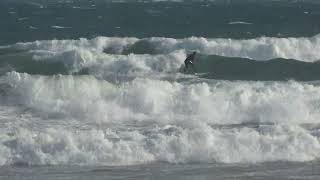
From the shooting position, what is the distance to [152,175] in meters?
20.2

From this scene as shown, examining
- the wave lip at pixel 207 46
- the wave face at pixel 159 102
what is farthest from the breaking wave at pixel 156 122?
the wave lip at pixel 207 46

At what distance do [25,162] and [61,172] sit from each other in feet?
4.56

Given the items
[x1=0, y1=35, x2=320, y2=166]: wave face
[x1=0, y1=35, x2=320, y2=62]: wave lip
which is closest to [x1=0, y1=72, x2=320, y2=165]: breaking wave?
[x1=0, y1=35, x2=320, y2=166]: wave face

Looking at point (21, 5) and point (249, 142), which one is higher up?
point (21, 5)

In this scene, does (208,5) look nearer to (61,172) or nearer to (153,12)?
(153,12)

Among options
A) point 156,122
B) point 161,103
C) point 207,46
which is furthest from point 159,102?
point 207,46

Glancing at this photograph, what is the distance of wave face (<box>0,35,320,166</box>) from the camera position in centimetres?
2233

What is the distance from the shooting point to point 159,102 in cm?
2875

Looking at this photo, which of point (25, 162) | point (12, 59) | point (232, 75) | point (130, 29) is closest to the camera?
point (25, 162)

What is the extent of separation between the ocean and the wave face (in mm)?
39

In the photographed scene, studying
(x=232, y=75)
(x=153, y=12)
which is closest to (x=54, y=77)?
(x=232, y=75)

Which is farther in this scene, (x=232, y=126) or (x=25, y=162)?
(x=232, y=126)

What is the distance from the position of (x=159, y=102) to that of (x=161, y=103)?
76 millimetres

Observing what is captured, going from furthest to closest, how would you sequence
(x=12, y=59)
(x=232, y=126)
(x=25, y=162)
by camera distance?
(x=12, y=59) < (x=232, y=126) < (x=25, y=162)
